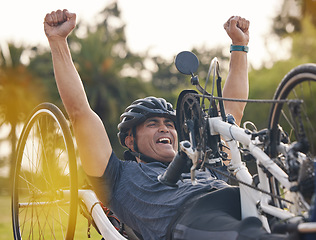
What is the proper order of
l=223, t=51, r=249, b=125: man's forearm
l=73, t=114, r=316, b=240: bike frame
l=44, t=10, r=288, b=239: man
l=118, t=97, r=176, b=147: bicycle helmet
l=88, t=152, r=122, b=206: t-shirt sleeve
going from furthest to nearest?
→ l=223, t=51, r=249, b=125: man's forearm, l=118, t=97, r=176, b=147: bicycle helmet, l=88, t=152, r=122, b=206: t-shirt sleeve, l=44, t=10, r=288, b=239: man, l=73, t=114, r=316, b=240: bike frame

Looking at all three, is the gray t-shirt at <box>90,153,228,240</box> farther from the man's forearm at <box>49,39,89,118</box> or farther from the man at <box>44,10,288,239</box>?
the man's forearm at <box>49,39,89,118</box>

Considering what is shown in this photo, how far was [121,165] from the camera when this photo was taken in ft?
12.6

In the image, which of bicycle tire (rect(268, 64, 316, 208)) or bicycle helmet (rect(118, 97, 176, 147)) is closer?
bicycle tire (rect(268, 64, 316, 208))

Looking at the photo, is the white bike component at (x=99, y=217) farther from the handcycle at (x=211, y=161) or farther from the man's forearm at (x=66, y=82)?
the man's forearm at (x=66, y=82)

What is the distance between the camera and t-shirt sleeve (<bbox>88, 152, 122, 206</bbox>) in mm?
3703

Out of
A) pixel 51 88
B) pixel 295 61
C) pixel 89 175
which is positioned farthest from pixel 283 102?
pixel 295 61

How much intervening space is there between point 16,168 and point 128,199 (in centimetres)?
114

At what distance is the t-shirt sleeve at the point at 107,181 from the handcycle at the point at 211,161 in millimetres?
104

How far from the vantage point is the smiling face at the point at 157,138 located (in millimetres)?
4094

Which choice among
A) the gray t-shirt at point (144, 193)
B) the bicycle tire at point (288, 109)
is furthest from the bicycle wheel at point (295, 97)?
the gray t-shirt at point (144, 193)

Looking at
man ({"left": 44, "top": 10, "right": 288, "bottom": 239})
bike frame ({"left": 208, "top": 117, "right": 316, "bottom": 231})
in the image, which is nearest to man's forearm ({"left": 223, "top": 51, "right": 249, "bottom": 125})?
man ({"left": 44, "top": 10, "right": 288, "bottom": 239})

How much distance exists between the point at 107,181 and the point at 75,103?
0.58m

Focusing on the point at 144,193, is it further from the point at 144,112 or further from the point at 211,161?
the point at 144,112

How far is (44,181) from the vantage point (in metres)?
4.04
